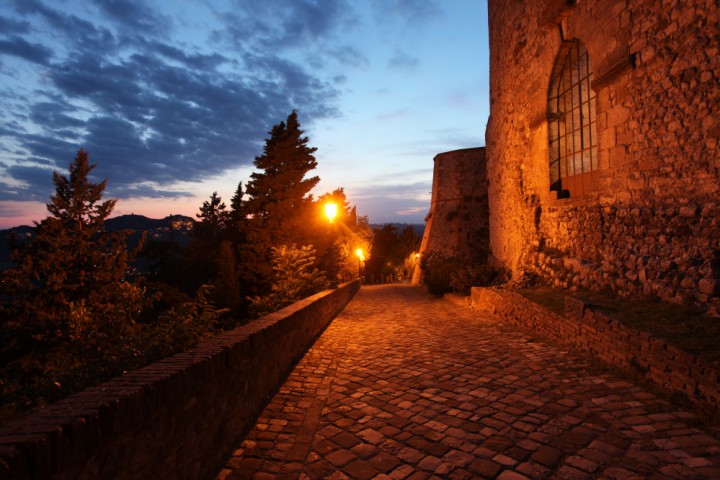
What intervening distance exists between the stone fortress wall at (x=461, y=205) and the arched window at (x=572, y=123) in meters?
12.2

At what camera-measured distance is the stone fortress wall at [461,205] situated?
2291 cm

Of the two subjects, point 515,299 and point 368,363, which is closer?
point 368,363

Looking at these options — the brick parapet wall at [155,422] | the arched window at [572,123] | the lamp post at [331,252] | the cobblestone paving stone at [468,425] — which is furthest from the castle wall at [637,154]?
the lamp post at [331,252]

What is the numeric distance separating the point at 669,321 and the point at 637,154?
333 centimetres

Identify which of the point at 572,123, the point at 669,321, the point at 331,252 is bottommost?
the point at 669,321

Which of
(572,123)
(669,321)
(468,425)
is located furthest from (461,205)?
(468,425)

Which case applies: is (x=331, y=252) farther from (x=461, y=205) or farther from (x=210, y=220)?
(x=210, y=220)

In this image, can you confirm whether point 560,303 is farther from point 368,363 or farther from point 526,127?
point 526,127

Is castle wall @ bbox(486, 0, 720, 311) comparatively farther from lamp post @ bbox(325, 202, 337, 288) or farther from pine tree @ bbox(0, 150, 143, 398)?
pine tree @ bbox(0, 150, 143, 398)

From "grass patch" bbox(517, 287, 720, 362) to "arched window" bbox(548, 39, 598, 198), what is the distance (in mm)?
3700

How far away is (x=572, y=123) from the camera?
384 inches

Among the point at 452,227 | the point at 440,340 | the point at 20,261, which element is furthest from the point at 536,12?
the point at 20,261

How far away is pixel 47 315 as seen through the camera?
9938 millimetres

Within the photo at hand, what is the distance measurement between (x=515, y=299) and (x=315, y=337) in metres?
4.24
